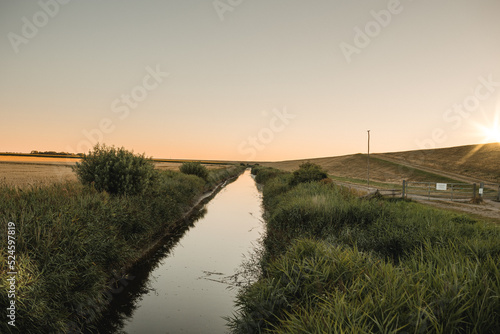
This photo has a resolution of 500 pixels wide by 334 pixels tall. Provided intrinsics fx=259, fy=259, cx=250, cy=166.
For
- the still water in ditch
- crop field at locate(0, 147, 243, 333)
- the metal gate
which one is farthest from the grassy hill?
crop field at locate(0, 147, 243, 333)

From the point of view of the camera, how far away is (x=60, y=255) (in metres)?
4.77

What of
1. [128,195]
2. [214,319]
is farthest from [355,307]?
[128,195]

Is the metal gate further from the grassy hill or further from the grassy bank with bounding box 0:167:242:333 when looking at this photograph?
the grassy bank with bounding box 0:167:242:333

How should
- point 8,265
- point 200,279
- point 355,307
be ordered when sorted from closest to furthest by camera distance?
point 355,307, point 8,265, point 200,279

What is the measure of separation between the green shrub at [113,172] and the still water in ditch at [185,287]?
119 inches

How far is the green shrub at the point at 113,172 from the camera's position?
11.0 m

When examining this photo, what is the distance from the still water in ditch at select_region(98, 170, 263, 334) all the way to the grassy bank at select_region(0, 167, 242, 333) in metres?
0.59

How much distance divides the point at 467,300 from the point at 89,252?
6.45m

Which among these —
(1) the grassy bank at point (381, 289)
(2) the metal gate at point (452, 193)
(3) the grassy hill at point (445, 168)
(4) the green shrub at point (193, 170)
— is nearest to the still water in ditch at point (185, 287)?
(1) the grassy bank at point (381, 289)

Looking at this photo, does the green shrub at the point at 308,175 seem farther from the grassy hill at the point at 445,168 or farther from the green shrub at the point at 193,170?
the grassy hill at the point at 445,168

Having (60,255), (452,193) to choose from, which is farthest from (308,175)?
(60,255)

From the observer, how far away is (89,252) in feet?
18.2

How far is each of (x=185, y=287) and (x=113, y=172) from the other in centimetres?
660

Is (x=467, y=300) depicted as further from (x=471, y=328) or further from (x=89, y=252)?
(x=89, y=252)
